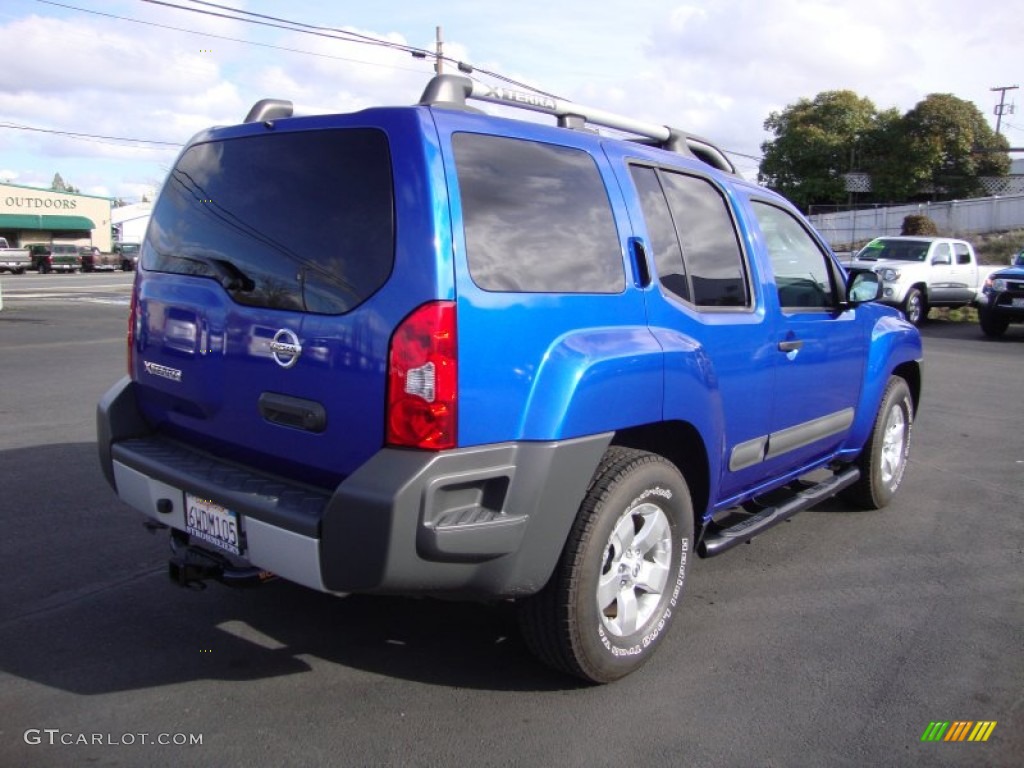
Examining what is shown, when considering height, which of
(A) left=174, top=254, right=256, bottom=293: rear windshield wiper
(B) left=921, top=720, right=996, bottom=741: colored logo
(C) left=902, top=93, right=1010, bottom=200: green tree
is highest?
(C) left=902, top=93, right=1010, bottom=200: green tree

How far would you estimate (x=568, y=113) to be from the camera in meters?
3.66

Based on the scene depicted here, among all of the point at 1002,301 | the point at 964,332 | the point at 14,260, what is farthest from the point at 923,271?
the point at 14,260

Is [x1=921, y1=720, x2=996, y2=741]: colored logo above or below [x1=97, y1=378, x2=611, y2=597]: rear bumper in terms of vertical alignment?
below

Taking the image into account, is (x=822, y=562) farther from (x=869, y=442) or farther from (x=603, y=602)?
(x=603, y=602)

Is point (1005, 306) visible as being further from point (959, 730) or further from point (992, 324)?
point (959, 730)

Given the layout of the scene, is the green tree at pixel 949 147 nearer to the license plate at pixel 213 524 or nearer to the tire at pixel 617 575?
the tire at pixel 617 575

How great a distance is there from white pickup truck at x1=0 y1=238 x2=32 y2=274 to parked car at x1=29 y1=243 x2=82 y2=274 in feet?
3.70

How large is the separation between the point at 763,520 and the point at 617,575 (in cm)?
121

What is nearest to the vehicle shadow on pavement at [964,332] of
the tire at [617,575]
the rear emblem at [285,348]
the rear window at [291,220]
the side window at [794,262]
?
the side window at [794,262]

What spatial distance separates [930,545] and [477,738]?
10.7 feet

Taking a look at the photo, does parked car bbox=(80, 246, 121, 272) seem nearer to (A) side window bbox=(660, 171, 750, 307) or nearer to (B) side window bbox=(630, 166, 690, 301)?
(A) side window bbox=(660, 171, 750, 307)

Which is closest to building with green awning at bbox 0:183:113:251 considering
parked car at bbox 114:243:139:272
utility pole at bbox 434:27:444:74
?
parked car at bbox 114:243:139:272

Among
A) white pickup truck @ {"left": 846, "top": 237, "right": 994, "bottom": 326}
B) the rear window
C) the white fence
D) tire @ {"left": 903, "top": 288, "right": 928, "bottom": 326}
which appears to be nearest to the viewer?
the rear window

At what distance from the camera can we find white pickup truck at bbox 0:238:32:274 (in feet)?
136
